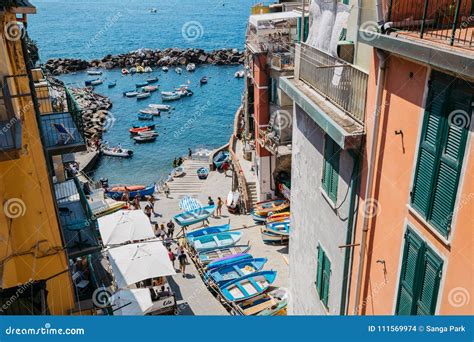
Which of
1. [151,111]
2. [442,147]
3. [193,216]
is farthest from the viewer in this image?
[151,111]

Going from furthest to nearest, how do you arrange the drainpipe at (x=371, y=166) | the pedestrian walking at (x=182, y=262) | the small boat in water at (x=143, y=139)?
the small boat in water at (x=143, y=139) → the pedestrian walking at (x=182, y=262) → the drainpipe at (x=371, y=166)

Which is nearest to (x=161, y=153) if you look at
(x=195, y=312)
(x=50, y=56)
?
(x=195, y=312)

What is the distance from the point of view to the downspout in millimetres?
8430

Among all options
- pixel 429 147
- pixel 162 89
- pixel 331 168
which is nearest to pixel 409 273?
pixel 429 147

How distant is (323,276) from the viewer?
35.1 feet

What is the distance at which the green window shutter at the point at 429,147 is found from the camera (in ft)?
18.9

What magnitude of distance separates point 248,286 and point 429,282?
15.1 meters

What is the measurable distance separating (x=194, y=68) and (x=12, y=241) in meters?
94.7

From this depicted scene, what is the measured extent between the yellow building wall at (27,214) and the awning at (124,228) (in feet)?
40.5

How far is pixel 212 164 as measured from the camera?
1706 inches

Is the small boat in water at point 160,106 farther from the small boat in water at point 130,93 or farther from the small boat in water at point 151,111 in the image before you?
the small boat in water at point 130,93

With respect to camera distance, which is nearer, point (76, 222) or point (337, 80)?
point (337, 80)

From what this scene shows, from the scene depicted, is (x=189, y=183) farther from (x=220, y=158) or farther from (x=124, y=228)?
(x=124, y=228)

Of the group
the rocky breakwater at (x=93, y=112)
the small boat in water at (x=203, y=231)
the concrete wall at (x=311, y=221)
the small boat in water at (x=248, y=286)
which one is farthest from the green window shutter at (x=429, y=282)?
the rocky breakwater at (x=93, y=112)
